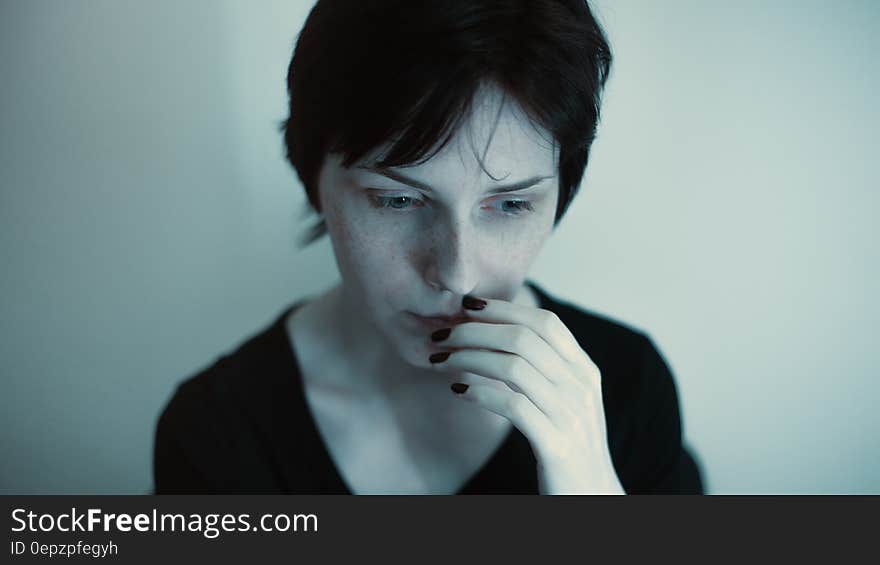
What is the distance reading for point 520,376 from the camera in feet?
2.22

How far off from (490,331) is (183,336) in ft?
2.09

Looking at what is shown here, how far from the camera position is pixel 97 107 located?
91 centimetres

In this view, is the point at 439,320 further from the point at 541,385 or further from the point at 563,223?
the point at 563,223

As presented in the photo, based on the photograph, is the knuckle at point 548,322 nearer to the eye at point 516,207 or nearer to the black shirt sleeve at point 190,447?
the eye at point 516,207

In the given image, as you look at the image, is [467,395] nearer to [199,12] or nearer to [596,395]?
[596,395]

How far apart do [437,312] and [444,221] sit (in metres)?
0.13

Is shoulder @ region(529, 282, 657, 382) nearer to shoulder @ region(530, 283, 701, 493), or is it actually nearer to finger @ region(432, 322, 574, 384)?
shoulder @ region(530, 283, 701, 493)

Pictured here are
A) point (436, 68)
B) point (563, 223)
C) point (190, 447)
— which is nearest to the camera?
point (436, 68)

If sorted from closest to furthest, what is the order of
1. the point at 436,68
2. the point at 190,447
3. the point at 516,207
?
the point at 436,68
the point at 516,207
the point at 190,447

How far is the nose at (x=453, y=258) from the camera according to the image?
634 millimetres

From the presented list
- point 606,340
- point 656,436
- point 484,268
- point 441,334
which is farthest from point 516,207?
point 656,436

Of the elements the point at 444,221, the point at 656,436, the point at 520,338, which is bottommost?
the point at 656,436

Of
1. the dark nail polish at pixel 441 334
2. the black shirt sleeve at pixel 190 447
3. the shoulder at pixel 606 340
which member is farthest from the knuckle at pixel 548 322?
the black shirt sleeve at pixel 190 447

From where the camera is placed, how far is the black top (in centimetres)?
87
